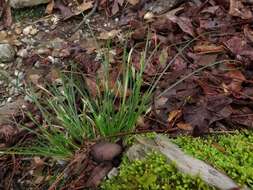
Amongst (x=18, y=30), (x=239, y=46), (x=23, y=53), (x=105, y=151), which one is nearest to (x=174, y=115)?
(x=105, y=151)

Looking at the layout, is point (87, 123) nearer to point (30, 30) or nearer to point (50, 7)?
point (30, 30)

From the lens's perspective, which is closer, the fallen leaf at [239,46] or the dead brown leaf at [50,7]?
the fallen leaf at [239,46]

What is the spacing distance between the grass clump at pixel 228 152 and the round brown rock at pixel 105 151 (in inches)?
12.0

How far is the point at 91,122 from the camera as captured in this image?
94.3 inches

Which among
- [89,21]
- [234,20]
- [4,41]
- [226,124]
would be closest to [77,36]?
[89,21]

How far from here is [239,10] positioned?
9.82 ft

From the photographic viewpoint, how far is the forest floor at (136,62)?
8.04ft

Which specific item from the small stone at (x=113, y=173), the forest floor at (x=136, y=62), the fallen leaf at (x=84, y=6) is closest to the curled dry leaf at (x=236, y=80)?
the forest floor at (x=136, y=62)

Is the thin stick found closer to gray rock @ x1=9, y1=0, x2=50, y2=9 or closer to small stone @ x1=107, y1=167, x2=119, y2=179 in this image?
gray rock @ x1=9, y1=0, x2=50, y2=9

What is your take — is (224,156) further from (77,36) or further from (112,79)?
(77,36)

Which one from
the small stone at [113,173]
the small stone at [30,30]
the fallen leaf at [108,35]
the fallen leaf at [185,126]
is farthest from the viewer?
the small stone at [30,30]

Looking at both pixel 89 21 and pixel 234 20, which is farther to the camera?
pixel 89 21

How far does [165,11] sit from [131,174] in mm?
1553

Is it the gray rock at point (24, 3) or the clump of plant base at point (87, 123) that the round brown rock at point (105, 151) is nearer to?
the clump of plant base at point (87, 123)
